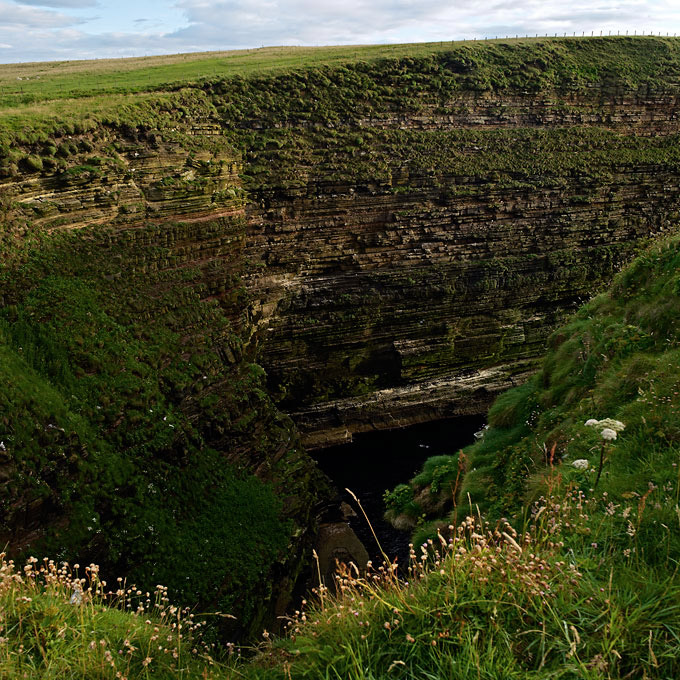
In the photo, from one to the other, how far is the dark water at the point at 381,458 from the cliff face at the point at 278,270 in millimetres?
1107

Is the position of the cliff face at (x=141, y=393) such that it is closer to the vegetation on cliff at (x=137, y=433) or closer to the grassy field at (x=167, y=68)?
the vegetation on cliff at (x=137, y=433)

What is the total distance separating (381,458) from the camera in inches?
979

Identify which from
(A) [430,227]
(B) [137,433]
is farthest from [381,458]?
(B) [137,433]

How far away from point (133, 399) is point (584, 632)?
14.3 m

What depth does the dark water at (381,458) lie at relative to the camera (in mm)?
20430

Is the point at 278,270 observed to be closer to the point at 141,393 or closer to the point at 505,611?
the point at 141,393

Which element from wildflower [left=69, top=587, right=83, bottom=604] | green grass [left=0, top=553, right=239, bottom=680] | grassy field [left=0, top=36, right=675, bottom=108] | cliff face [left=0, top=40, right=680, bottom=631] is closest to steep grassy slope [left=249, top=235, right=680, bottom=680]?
green grass [left=0, top=553, right=239, bottom=680]

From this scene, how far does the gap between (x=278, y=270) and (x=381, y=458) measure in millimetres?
9721

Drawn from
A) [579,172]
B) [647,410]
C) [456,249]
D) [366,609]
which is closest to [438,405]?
[456,249]

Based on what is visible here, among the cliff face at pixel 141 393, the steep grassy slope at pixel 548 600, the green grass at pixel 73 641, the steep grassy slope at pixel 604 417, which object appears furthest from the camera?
the cliff face at pixel 141 393

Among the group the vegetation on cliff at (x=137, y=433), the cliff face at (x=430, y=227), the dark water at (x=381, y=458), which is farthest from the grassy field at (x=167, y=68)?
the dark water at (x=381, y=458)

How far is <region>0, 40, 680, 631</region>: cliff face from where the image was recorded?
1437 centimetres

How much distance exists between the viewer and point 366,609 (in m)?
3.96

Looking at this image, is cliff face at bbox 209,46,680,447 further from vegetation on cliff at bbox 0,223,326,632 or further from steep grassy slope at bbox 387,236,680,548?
steep grassy slope at bbox 387,236,680,548
